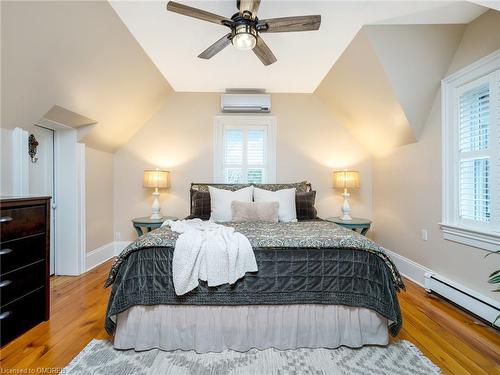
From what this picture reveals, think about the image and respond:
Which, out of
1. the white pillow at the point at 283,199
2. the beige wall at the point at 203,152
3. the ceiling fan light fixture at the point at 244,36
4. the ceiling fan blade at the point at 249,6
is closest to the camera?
the ceiling fan blade at the point at 249,6

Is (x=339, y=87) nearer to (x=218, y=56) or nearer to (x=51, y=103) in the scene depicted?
(x=218, y=56)

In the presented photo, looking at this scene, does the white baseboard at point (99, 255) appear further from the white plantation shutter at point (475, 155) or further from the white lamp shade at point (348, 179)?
the white plantation shutter at point (475, 155)

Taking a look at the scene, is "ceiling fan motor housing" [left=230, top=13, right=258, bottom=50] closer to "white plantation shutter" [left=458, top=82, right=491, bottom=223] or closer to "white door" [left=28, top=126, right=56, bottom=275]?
"white plantation shutter" [left=458, top=82, right=491, bottom=223]

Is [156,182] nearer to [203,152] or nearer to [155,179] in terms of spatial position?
[155,179]

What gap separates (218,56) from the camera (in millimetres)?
2797

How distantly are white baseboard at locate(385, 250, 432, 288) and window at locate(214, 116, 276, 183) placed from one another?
199 centimetres

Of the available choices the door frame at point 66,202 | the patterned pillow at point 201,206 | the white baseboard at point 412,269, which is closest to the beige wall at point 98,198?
the door frame at point 66,202

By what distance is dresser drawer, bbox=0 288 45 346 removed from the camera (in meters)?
1.68

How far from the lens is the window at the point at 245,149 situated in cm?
381

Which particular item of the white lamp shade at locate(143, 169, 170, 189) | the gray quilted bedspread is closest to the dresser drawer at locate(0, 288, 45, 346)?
the gray quilted bedspread

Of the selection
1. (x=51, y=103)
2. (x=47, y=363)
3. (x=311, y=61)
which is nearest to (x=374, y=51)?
(x=311, y=61)

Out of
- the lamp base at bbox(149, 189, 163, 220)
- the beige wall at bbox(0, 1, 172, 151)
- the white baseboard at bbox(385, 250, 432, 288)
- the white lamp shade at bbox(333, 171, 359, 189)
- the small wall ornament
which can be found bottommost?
the white baseboard at bbox(385, 250, 432, 288)

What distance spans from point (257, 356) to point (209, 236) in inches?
32.8

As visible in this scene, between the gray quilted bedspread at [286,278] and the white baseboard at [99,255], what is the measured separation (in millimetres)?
1883
